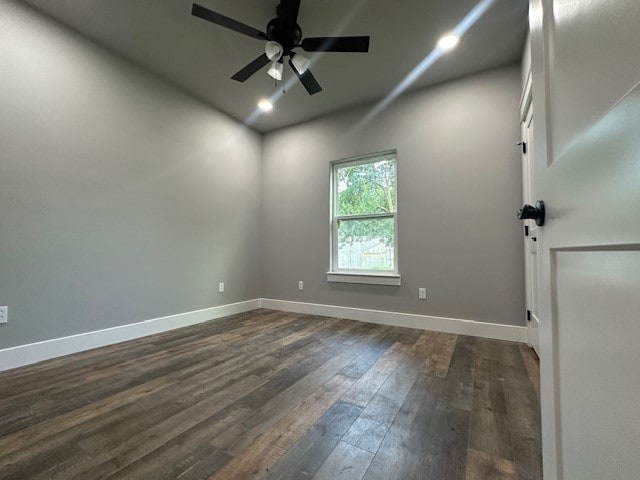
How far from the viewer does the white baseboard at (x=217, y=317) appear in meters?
2.20

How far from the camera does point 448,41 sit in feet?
8.19

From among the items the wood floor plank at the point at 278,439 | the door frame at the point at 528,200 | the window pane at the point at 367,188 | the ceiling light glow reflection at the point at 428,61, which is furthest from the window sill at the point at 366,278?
the ceiling light glow reflection at the point at 428,61

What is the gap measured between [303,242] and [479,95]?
8.57 ft

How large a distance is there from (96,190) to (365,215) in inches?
109

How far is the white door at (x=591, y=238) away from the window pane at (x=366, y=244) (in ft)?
8.80

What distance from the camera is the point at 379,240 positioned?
11.5 ft

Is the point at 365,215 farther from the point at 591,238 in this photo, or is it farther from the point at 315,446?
the point at 591,238

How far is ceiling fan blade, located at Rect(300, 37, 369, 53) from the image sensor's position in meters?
1.97

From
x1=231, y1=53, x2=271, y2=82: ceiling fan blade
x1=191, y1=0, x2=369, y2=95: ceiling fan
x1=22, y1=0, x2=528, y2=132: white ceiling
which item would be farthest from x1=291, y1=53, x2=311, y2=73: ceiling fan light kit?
x1=22, y1=0, x2=528, y2=132: white ceiling


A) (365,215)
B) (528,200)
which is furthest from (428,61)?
(365,215)

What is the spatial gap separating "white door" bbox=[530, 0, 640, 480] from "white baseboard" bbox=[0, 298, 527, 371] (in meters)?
2.32

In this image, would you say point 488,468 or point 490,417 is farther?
point 490,417

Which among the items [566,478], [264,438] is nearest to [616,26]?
[566,478]

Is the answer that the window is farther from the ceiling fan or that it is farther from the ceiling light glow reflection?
the ceiling fan
